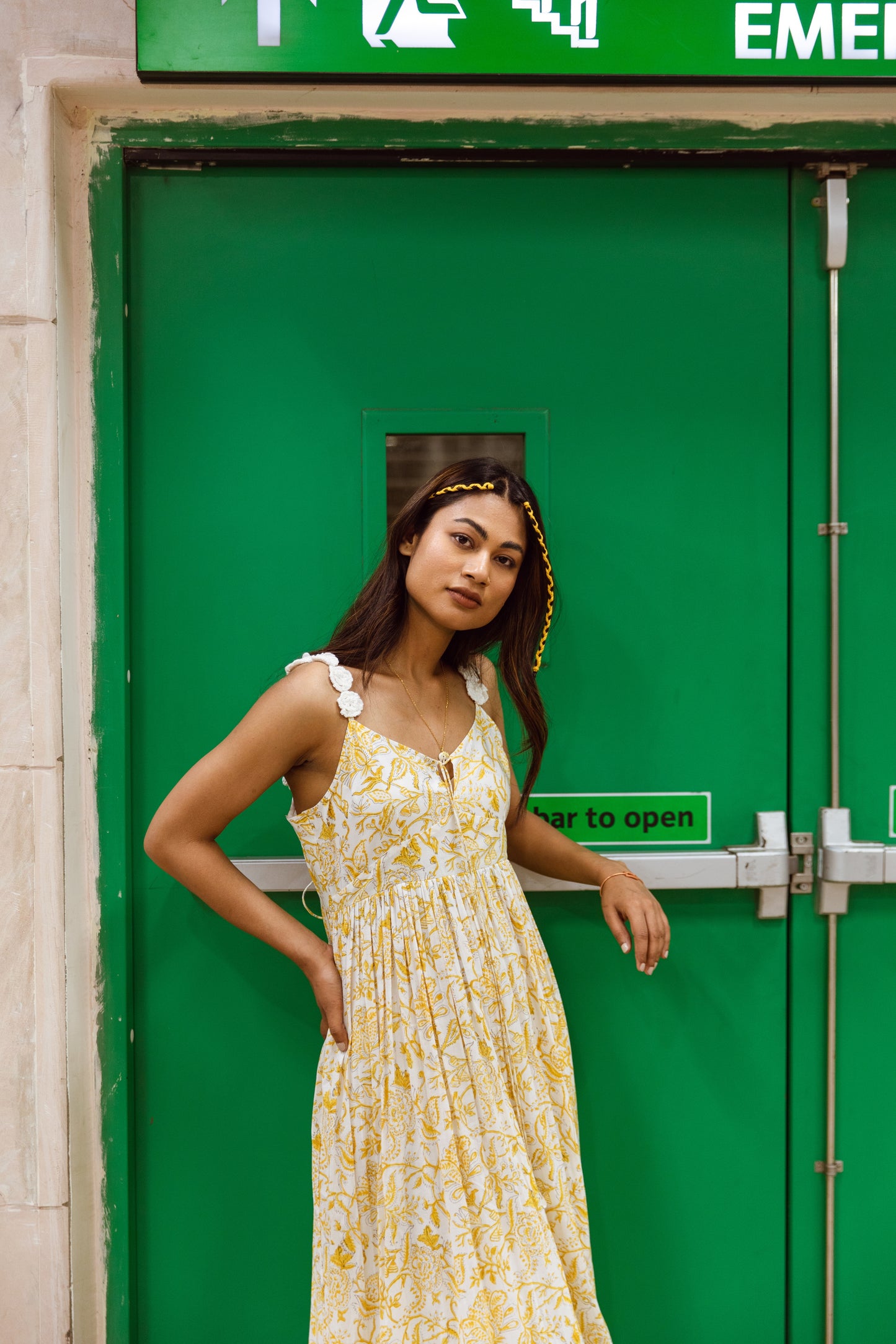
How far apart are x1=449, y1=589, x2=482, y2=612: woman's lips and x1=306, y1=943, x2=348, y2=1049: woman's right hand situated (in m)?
0.55

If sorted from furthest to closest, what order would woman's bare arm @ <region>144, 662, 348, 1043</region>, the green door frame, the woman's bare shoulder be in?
the green door frame < the woman's bare shoulder < woman's bare arm @ <region>144, 662, 348, 1043</region>

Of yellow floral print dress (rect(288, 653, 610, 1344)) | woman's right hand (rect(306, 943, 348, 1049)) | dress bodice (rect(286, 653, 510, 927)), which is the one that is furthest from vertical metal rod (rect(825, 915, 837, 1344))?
woman's right hand (rect(306, 943, 348, 1049))

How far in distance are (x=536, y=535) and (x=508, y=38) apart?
2.62 ft

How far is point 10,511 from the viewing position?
1524mm

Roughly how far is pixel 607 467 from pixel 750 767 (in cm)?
66

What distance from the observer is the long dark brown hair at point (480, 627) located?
1293mm

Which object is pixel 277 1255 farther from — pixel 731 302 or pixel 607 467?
pixel 731 302

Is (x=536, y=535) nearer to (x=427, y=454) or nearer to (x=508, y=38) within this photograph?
(x=427, y=454)

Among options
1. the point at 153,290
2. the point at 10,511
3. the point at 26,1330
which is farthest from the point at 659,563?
the point at 26,1330

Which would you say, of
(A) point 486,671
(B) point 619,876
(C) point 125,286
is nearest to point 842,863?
(B) point 619,876

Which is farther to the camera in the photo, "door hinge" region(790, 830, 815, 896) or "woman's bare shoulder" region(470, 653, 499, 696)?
"door hinge" region(790, 830, 815, 896)

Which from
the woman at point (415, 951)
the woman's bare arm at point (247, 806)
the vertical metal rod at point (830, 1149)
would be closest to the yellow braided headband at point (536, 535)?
the woman at point (415, 951)

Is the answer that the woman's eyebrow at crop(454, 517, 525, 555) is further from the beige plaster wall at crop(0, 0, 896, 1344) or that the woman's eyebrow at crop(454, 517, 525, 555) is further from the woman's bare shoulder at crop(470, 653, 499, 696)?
the beige plaster wall at crop(0, 0, 896, 1344)

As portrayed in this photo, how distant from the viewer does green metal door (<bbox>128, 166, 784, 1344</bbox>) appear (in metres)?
1.61
